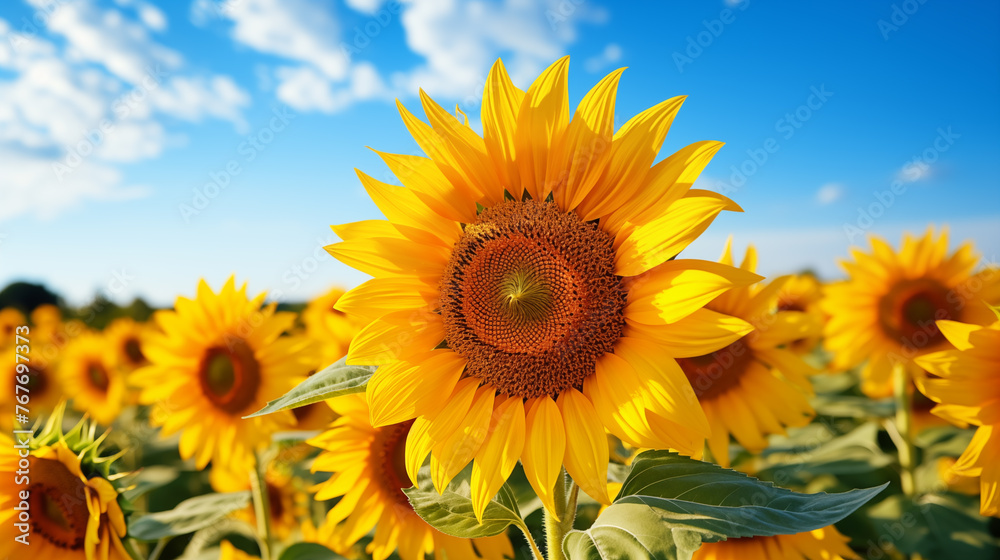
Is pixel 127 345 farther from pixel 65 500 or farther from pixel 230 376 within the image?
pixel 65 500

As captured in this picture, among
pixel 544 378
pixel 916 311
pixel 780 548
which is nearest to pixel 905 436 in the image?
pixel 916 311

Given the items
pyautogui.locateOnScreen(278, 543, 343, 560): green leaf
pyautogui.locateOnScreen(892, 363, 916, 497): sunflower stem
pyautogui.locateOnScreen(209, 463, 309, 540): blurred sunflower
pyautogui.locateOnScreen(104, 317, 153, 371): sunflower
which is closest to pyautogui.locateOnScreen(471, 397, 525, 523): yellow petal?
pyautogui.locateOnScreen(278, 543, 343, 560): green leaf

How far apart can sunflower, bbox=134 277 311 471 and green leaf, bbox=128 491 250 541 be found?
90 centimetres

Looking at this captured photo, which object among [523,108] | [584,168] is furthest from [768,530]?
[523,108]

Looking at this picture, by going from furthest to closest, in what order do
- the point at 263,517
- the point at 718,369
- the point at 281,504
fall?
the point at 281,504
the point at 263,517
the point at 718,369

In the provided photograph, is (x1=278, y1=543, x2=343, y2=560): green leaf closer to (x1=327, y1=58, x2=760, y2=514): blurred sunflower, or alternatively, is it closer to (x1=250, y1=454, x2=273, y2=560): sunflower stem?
(x1=250, y1=454, x2=273, y2=560): sunflower stem

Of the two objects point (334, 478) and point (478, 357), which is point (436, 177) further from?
point (334, 478)

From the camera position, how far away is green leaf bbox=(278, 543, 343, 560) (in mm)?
2824

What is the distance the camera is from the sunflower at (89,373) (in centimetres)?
847

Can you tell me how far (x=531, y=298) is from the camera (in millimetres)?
1909

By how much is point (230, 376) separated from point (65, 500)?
1.94 metres

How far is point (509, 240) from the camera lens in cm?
193

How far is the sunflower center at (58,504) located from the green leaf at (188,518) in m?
0.22

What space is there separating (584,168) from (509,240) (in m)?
0.34
